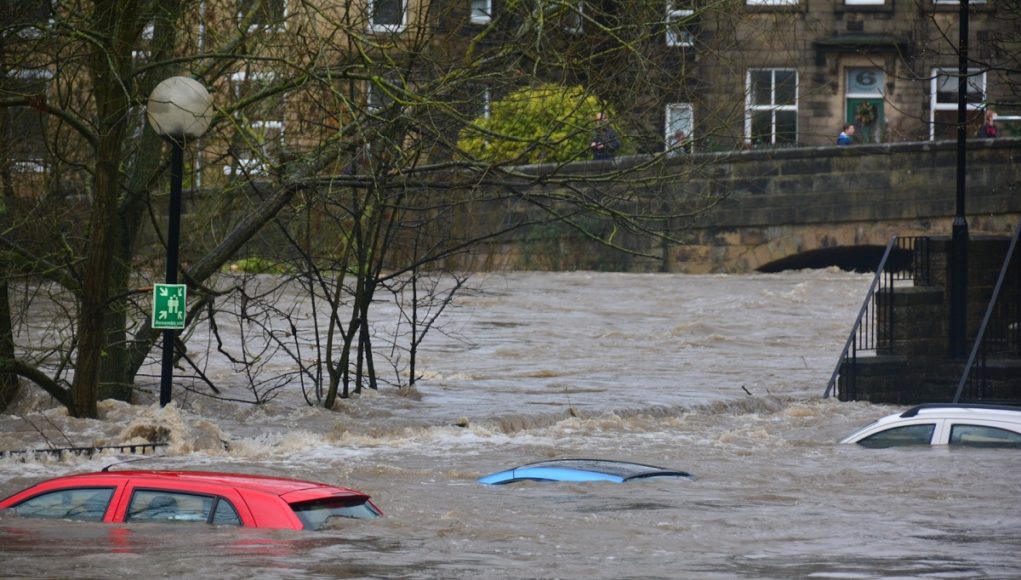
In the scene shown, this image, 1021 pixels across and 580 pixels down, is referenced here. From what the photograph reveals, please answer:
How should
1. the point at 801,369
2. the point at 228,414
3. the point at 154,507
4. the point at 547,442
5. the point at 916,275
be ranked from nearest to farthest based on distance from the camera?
the point at 154,507, the point at 547,442, the point at 228,414, the point at 916,275, the point at 801,369

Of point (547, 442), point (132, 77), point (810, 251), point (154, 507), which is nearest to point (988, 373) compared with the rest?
point (547, 442)

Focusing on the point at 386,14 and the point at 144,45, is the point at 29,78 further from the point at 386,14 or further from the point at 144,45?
the point at 386,14

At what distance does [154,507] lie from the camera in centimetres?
944

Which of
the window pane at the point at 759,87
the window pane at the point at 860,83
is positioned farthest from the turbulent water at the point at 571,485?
the window pane at the point at 860,83

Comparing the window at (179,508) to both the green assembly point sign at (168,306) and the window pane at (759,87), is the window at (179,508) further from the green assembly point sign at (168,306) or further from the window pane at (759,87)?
the window pane at (759,87)

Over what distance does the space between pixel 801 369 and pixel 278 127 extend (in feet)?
33.6

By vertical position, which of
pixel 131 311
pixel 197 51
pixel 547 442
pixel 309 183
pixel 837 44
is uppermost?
pixel 837 44

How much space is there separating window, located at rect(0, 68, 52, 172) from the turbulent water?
9.39 ft

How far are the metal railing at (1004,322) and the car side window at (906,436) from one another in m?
6.91

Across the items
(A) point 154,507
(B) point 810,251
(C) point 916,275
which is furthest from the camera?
(B) point 810,251

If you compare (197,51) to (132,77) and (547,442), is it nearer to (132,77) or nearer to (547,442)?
(132,77)

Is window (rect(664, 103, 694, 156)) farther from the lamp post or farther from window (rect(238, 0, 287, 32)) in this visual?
the lamp post

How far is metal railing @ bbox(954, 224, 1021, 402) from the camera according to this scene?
21547mm

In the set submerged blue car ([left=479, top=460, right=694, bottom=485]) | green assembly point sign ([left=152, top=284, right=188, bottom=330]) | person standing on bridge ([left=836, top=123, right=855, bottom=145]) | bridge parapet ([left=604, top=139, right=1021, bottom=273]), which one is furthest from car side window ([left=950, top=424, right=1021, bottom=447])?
person standing on bridge ([left=836, top=123, right=855, bottom=145])
